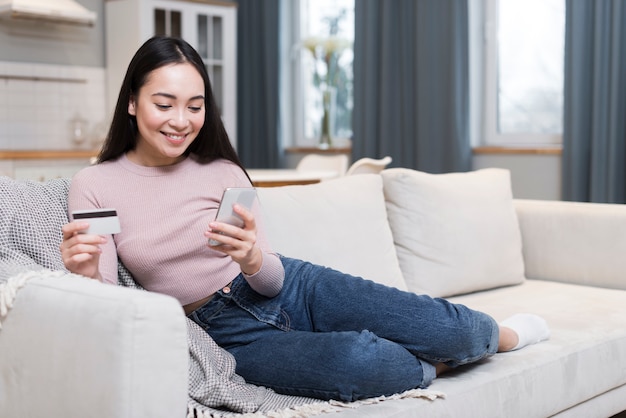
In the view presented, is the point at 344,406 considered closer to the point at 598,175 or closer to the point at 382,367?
the point at 382,367

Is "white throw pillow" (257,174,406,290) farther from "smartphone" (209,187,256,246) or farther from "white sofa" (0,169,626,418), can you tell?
"smartphone" (209,187,256,246)

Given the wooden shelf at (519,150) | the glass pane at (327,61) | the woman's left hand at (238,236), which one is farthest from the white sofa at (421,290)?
the glass pane at (327,61)

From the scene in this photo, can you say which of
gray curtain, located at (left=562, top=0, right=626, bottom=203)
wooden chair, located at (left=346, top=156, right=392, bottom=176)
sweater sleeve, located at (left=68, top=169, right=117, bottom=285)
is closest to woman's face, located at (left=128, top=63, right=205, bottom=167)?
sweater sleeve, located at (left=68, top=169, right=117, bottom=285)

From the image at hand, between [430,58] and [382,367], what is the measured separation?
11.8ft

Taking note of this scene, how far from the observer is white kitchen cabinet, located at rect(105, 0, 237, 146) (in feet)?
18.0

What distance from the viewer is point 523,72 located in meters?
4.90

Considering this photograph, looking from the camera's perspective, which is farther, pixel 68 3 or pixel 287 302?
pixel 68 3

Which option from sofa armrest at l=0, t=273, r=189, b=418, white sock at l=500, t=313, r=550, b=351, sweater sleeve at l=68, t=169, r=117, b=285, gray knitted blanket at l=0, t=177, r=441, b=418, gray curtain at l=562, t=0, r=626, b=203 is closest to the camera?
sofa armrest at l=0, t=273, r=189, b=418

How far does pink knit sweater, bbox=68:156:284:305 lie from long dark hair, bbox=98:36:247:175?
6cm

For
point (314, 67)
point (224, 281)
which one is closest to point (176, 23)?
point (314, 67)

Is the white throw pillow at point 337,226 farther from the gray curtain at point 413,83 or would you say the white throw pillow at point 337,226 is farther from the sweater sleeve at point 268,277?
the gray curtain at point 413,83

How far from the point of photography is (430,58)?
16.3 ft

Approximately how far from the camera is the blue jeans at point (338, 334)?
1628 millimetres

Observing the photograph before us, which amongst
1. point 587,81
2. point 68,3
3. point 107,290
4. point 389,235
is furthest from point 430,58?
point 107,290
